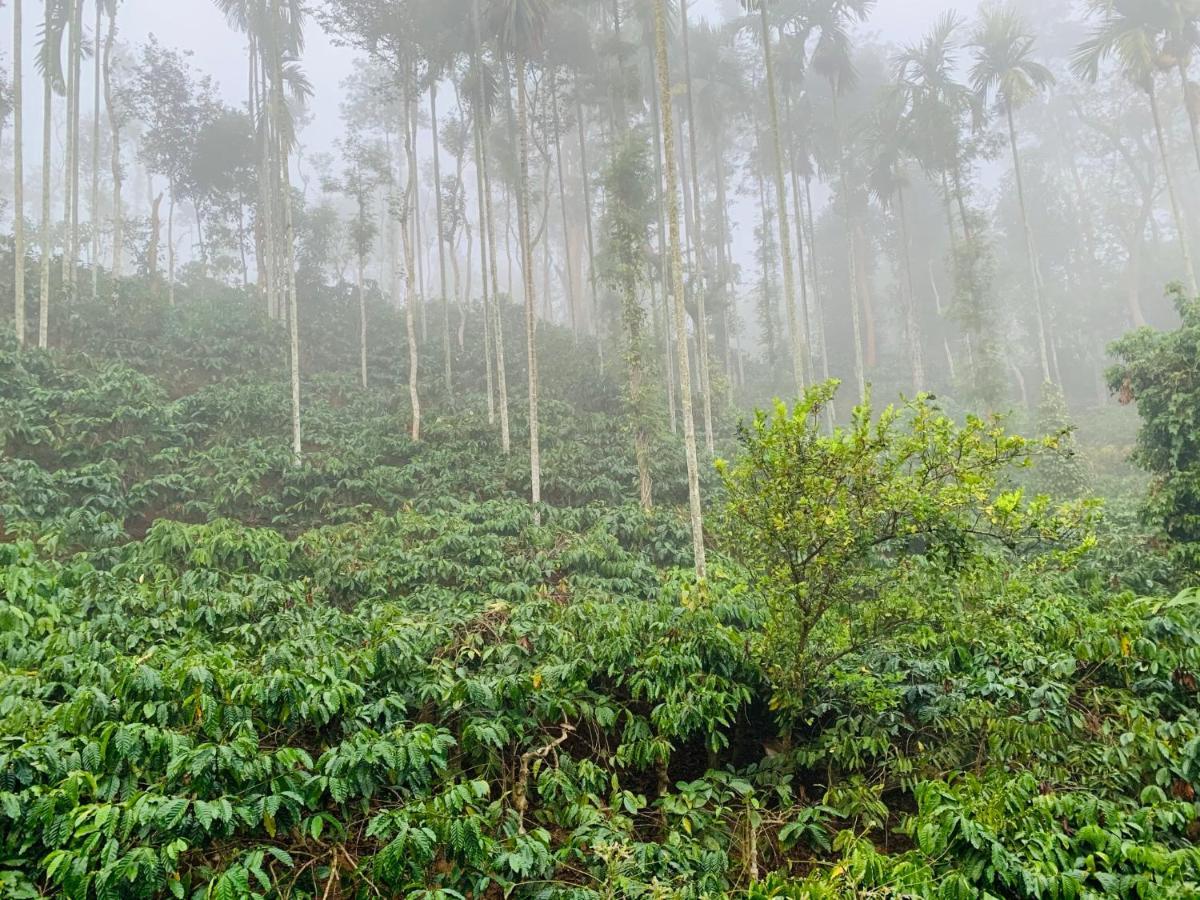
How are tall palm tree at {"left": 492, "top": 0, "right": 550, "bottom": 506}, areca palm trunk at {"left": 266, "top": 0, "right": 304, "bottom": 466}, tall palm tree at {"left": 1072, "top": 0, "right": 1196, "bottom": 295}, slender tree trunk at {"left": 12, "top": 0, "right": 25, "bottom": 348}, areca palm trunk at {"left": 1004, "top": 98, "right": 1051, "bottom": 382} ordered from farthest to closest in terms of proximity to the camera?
areca palm trunk at {"left": 1004, "top": 98, "right": 1051, "bottom": 382} < tall palm tree at {"left": 1072, "top": 0, "right": 1196, "bottom": 295} < slender tree trunk at {"left": 12, "top": 0, "right": 25, "bottom": 348} < areca palm trunk at {"left": 266, "top": 0, "right": 304, "bottom": 466} < tall palm tree at {"left": 492, "top": 0, "right": 550, "bottom": 506}

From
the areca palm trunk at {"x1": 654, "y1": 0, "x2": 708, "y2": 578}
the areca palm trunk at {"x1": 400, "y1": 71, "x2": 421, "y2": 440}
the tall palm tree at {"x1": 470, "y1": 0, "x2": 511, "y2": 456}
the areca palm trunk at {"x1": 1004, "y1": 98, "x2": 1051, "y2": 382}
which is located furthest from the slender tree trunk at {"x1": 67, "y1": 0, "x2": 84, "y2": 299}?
the areca palm trunk at {"x1": 1004, "y1": 98, "x2": 1051, "y2": 382}

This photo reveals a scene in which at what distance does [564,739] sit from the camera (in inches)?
178

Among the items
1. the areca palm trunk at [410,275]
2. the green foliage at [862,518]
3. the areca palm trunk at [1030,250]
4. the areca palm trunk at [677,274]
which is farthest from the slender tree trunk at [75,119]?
the areca palm trunk at [1030,250]

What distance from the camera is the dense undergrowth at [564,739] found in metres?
3.15

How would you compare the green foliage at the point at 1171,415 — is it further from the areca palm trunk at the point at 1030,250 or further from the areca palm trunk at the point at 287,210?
the areca palm trunk at the point at 287,210

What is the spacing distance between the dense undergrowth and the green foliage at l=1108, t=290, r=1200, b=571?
0.61 metres

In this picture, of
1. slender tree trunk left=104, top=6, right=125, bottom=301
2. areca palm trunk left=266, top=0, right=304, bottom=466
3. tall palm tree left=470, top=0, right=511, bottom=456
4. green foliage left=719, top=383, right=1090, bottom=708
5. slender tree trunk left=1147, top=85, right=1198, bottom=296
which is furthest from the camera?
slender tree trunk left=104, top=6, right=125, bottom=301

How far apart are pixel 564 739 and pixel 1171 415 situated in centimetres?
811

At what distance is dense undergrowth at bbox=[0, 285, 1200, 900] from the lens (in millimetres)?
3154

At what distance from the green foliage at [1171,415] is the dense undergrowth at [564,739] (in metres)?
0.61

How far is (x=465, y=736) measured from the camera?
4.27m

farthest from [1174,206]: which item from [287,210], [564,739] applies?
[564,739]

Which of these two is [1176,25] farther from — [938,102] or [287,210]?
[287,210]

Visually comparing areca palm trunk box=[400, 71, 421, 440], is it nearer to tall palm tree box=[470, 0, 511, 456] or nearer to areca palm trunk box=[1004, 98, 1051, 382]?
tall palm tree box=[470, 0, 511, 456]
